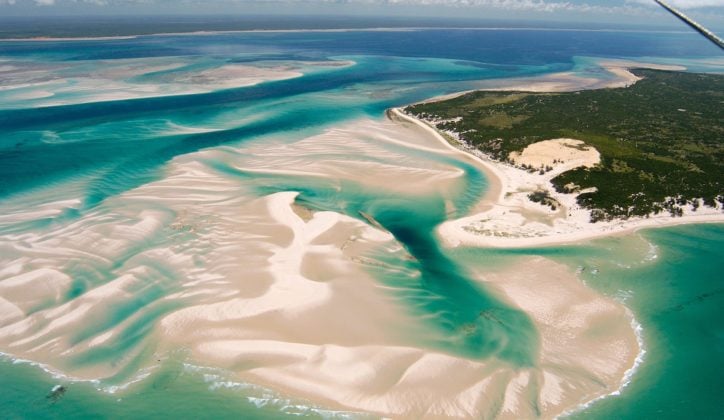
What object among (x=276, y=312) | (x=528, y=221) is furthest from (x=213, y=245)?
(x=528, y=221)

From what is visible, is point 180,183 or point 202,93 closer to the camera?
point 180,183

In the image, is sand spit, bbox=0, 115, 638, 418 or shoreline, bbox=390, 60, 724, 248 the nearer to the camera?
sand spit, bbox=0, 115, 638, 418

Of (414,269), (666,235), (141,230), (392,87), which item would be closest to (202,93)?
(392,87)

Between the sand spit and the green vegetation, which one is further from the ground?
the green vegetation

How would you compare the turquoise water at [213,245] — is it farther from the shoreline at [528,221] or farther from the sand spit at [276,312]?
the shoreline at [528,221]

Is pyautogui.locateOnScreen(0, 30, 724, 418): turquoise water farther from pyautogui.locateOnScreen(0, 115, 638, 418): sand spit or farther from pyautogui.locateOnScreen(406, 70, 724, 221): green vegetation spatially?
pyautogui.locateOnScreen(406, 70, 724, 221): green vegetation

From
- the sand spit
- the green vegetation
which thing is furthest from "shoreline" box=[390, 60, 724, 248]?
the sand spit

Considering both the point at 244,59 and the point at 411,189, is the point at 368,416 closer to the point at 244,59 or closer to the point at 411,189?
the point at 411,189
